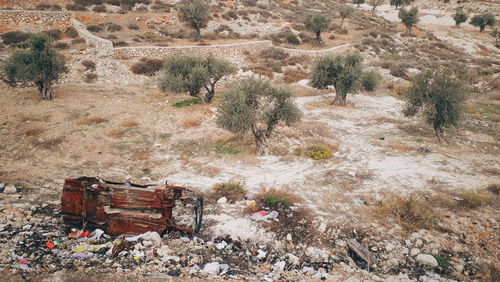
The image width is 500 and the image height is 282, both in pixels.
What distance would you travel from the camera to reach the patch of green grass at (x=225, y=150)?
1564 cm

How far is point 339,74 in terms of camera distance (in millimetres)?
24391

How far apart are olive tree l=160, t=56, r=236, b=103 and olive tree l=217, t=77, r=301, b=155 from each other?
698cm

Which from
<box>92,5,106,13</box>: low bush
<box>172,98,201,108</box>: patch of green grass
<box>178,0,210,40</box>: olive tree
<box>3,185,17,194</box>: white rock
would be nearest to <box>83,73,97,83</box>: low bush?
<box>172,98,201,108</box>: patch of green grass

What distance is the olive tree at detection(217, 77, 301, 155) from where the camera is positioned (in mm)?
15188

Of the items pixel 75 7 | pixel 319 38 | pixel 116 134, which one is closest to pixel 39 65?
pixel 116 134

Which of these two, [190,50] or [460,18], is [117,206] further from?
[460,18]

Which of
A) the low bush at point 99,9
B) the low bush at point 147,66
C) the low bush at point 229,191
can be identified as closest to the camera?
the low bush at point 229,191

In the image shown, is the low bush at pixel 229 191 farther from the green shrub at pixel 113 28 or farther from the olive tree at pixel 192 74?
the green shrub at pixel 113 28

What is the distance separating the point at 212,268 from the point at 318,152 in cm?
943

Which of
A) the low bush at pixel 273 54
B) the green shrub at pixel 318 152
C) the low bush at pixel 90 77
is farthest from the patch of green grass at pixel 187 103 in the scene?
the low bush at pixel 273 54

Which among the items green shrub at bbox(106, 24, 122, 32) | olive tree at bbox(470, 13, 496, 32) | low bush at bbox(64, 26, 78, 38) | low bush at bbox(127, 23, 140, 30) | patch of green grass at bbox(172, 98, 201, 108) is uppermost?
olive tree at bbox(470, 13, 496, 32)

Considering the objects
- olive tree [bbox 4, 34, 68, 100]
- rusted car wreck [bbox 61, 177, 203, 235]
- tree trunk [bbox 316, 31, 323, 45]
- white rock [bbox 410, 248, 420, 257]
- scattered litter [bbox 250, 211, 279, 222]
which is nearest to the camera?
rusted car wreck [bbox 61, 177, 203, 235]

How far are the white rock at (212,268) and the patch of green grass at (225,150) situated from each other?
822cm

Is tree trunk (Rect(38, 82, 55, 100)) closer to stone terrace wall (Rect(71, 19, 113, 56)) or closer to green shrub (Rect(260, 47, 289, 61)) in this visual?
stone terrace wall (Rect(71, 19, 113, 56))
